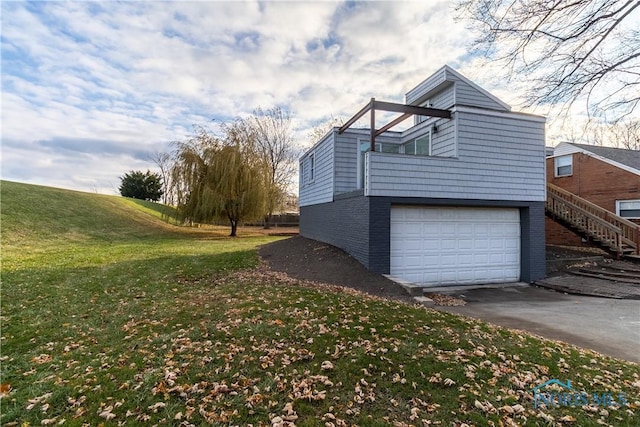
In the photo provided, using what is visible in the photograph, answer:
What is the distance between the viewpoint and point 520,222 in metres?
10.3

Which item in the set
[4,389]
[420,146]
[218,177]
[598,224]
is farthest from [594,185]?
[4,389]

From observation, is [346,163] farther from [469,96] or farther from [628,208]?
[628,208]

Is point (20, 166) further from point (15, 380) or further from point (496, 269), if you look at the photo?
point (496, 269)

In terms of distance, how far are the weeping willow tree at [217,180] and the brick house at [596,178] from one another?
16897 mm

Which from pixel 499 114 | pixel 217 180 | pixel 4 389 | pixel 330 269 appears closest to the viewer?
pixel 4 389

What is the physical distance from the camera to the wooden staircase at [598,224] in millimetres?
11609

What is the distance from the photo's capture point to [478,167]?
9.58 meters

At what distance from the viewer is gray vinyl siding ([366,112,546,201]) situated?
8.85 metres

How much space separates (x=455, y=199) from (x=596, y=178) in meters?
11.4

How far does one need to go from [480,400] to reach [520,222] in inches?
353

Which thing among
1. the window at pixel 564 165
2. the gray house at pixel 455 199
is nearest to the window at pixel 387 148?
the gray house at pixel 455 199

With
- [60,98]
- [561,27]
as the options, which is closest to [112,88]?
[60,98]

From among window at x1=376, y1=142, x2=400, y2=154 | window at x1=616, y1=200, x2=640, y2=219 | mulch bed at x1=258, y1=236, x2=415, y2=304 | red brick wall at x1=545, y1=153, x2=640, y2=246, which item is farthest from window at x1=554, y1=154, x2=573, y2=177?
mulch bed at x1=258, y1=236, x2=415, y2=304

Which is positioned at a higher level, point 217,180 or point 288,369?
point 217,180
